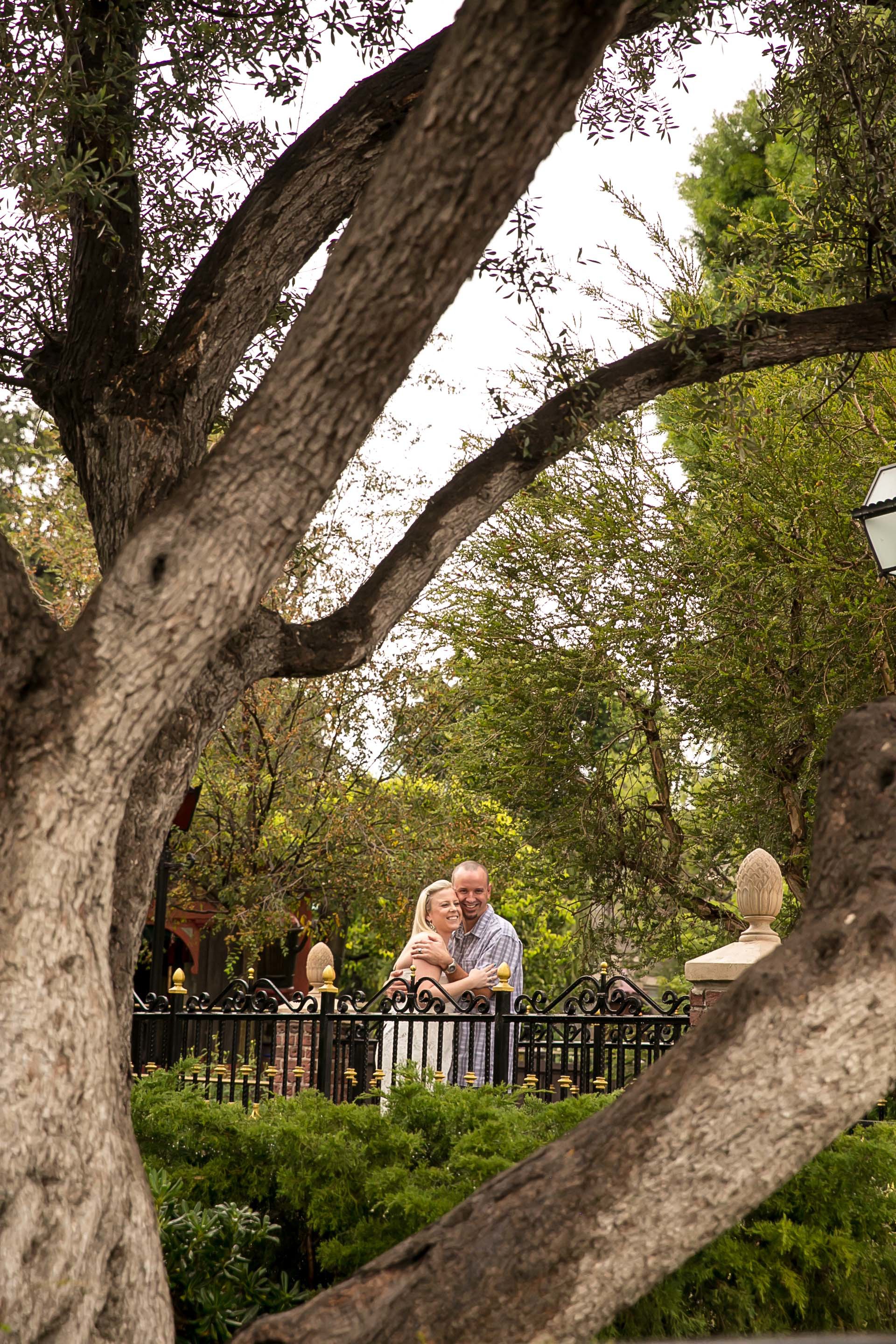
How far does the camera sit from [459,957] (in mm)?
8547

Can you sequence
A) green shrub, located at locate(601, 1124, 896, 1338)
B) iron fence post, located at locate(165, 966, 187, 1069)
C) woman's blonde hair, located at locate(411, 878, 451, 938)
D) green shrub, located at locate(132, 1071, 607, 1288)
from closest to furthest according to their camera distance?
1. green shrub, located at locate(601, 1124, 896, 1338)
2. green shrub, located at locate(132, 1071, 607, 1288)
3. woman's blonde hair, located at locate(411, 878, 451, 938)
4. iron fence post, located at locate(165, 966, 187, 1069)

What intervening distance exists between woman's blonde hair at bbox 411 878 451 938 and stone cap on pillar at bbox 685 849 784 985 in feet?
5.92

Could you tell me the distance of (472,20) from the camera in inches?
113

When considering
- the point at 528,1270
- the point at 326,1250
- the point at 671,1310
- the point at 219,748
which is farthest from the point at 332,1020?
the point at 219,748

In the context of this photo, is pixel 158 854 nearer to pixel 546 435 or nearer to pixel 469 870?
pixel 546 435

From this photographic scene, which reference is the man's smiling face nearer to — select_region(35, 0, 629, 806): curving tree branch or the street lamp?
the street lamp

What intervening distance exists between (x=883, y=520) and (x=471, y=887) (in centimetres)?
367

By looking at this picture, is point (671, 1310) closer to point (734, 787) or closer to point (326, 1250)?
point (326, 1250)

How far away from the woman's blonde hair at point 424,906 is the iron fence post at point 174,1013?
1828 millimetres

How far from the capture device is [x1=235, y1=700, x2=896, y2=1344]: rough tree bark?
2781mm

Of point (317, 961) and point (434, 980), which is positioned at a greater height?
point (317, 961)

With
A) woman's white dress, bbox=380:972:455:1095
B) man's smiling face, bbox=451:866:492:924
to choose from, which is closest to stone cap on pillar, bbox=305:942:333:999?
woman's white dress, bbox=380:972:455:1095

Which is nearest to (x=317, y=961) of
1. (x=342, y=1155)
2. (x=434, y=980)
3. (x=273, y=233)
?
(x=434, y=980)

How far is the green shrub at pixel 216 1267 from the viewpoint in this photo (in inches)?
186
